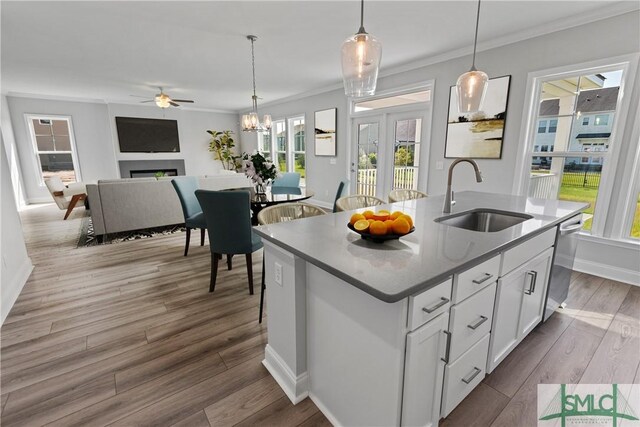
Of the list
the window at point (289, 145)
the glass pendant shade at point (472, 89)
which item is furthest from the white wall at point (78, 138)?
the glass pendant shade at point (472, 89)

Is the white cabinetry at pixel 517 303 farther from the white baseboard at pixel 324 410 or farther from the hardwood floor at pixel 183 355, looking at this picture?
the white baseboard at pixel 324 410

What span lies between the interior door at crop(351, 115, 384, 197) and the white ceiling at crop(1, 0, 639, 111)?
92cm

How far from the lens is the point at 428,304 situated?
40.1 inches

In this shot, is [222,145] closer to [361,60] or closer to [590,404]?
[361,60]

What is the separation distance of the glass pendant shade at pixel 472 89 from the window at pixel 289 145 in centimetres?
487

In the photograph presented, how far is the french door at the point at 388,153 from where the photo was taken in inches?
176

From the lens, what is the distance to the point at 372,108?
203 inches

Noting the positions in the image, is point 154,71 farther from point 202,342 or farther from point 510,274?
point 510,274

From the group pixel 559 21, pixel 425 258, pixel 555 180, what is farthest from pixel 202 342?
pixel 559 21

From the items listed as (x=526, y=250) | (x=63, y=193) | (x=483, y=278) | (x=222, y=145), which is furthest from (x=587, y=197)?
→ (x=222, y=145)

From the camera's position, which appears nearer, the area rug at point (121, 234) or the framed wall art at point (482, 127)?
the framed wall art at point (482, 127)

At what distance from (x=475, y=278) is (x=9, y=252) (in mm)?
3722

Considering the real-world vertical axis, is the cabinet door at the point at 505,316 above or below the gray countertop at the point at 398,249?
below

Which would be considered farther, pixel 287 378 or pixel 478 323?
pixel 287 378
